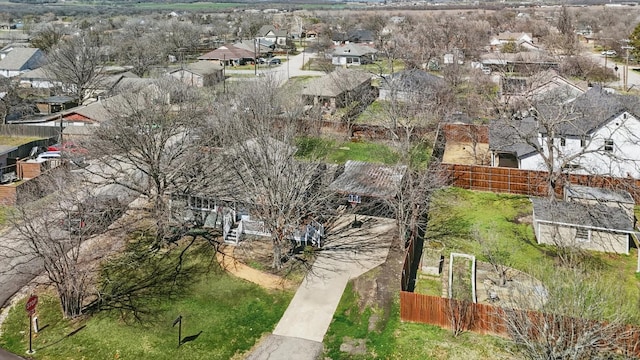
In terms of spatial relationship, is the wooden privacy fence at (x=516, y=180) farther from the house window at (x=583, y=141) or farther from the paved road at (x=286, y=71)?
the paved road at (x=286, y=71)

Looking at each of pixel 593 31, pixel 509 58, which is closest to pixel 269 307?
pixel 509 58

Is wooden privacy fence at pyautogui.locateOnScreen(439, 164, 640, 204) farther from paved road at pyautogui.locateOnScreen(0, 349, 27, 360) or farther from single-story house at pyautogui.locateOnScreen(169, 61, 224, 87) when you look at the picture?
single-story house at pyautogui.locateOnScreen(169, 61, 224, 87)

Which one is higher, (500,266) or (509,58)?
(509,58)

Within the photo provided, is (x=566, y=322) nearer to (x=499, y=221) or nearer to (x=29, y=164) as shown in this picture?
(x=499, y=221)

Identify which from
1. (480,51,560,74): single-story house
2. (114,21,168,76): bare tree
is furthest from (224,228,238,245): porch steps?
(114,21,168,76): bare tree

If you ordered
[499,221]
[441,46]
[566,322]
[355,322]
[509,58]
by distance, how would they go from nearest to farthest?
1. [566,322]
2. [355,322]
3. [499,221]
4. [509,58]
5. [441,46]
